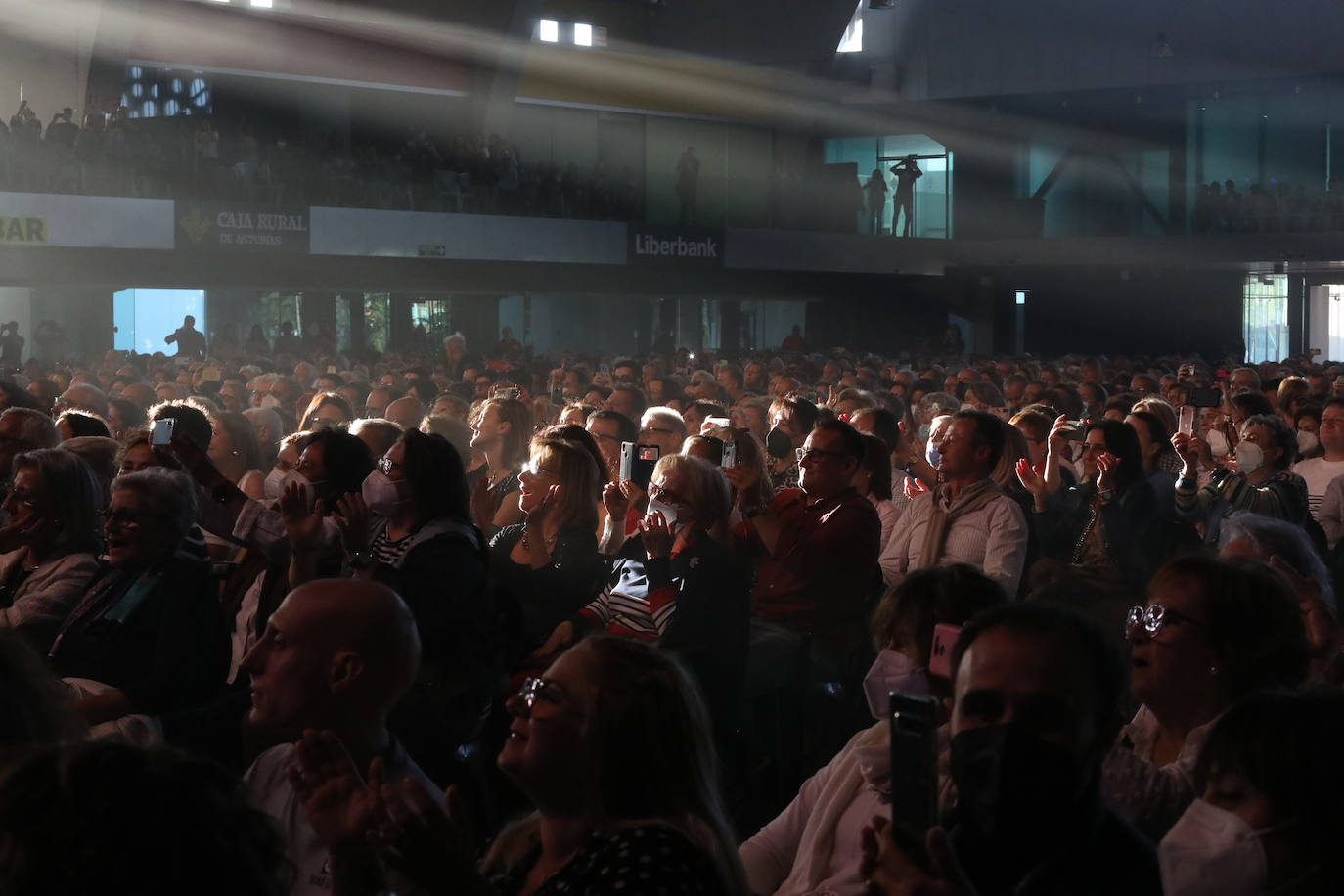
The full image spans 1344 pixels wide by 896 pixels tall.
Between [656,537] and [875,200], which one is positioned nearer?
[656,537]

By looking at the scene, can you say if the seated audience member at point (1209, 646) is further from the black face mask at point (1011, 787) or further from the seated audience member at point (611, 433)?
the seated audience member at point (611, 433)

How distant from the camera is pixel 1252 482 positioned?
6492 millimetres

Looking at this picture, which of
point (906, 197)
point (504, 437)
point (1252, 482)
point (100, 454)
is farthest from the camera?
point (906, 197)

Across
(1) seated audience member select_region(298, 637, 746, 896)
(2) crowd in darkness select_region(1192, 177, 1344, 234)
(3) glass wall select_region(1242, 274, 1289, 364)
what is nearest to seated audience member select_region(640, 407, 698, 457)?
(1) seated audience member select_region(298, 637, 746, 896)

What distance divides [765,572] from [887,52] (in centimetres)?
3212

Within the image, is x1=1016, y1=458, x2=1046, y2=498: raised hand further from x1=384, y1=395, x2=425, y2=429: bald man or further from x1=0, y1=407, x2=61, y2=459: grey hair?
x1=0, y1=407, x2=61, y2=459: grey hair

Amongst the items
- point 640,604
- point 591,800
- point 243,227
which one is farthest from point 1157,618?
point 243,227

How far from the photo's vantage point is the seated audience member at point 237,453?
21.4ft

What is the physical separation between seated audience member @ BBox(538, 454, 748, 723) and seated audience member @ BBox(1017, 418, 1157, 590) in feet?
5.45

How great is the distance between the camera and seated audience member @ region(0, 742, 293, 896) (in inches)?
54.6

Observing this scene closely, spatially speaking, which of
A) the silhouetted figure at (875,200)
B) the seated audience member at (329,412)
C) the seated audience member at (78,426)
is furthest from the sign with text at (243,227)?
the seated audience member at (78,426)

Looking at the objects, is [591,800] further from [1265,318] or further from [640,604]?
[1265,318]

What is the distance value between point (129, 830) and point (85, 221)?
20.5m

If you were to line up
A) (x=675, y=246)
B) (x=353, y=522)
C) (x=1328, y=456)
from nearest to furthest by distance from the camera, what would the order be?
1. (x=353, y=522)
2. (x=1328, y=456)
3. (x=675, y=246)
